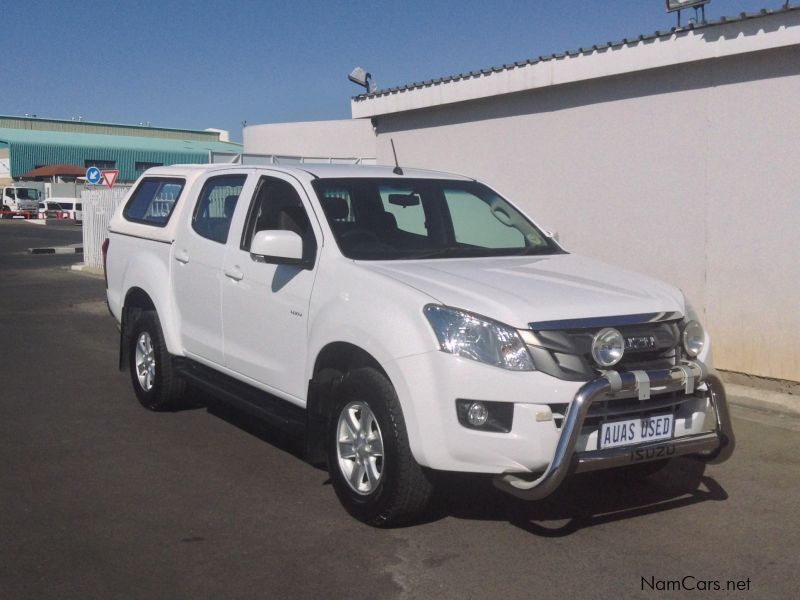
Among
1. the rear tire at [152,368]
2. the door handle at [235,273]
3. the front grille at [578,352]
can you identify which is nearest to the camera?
the front grille at [578,352]

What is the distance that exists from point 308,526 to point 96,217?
18068mm

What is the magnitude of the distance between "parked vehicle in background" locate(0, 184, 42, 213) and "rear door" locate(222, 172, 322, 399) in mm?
55721

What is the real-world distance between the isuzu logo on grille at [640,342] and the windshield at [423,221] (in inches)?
52.8

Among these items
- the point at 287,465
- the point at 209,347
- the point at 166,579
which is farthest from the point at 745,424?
the point at 166,579

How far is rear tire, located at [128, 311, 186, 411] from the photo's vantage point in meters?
6.91

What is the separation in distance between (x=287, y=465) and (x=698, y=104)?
512 centimetres

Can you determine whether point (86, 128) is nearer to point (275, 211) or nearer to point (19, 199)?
point (19, 199)

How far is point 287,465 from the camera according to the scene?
5.91 m

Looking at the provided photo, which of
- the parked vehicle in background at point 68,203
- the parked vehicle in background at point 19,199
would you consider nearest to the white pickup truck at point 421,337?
the parked vehicle in background at point 68,203

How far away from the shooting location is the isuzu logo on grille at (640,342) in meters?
4.52

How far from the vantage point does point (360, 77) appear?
44.6ft

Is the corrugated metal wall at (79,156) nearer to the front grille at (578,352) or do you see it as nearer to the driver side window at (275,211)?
the driver side window at (275,211)

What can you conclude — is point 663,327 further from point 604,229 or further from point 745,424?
point 604,229

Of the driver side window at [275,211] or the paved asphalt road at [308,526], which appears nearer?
the paved asphalt road at [308,526]
